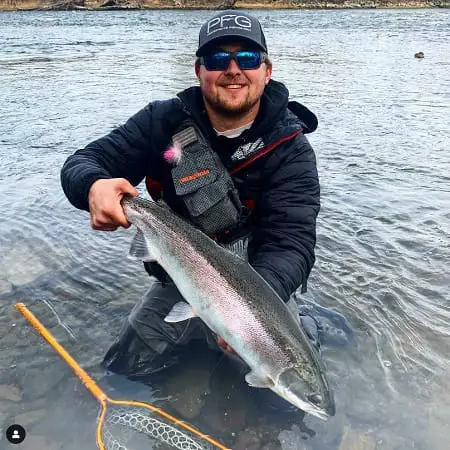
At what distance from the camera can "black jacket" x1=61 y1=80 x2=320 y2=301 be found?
12.7 ft

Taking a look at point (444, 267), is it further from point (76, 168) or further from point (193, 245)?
point (76, 168)

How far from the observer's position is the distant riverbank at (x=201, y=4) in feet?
286

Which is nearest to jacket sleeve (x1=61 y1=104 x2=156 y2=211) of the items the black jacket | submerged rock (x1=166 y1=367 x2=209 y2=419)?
the black jacket

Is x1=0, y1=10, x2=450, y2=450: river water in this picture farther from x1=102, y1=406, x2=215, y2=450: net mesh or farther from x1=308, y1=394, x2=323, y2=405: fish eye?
x1=308, y1=394, x2=323, y2=405: fish eye

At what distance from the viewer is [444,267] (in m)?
6.09

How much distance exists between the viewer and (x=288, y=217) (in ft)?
13.1

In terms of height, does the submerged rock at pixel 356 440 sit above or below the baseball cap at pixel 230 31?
below

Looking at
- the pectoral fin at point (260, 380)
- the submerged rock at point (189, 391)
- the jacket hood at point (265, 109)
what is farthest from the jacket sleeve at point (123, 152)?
the pectoral fin at point (260, 380)

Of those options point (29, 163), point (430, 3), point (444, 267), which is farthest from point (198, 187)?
point (430, 3)

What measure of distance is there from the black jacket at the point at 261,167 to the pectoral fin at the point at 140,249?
551mm

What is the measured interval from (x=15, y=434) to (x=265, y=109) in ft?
9.76

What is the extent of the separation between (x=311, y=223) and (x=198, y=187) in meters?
0.90

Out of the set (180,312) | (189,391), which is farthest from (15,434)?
(180,312)

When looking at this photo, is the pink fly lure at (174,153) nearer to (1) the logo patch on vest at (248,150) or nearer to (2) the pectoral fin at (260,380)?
(1) the logo patch on vest at (248,150)
